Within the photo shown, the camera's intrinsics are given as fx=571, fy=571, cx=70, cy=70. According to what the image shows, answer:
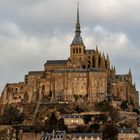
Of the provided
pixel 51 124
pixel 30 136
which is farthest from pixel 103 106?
pixel 30 136

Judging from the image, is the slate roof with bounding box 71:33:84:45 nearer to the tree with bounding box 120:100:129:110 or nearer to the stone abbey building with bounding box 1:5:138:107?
the stone abbey building with bounding box 1:5:138:107

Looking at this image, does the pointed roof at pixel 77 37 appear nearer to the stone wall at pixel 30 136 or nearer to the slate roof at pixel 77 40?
the slate roof at pixel 77 40

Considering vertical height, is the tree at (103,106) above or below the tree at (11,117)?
above

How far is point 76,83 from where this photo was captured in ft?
393

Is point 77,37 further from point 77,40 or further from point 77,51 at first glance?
point 77,51

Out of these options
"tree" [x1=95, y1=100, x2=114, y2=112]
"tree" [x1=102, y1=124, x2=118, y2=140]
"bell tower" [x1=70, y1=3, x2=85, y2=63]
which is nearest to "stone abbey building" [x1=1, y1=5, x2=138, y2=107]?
"bell tower" [x1=70, y1=3, x2=85, y2=63]

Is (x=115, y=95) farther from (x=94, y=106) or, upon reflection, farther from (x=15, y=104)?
(x=15, y=104)

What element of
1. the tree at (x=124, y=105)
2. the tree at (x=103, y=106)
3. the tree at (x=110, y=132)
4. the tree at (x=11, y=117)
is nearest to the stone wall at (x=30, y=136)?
the tree at (x=11, y=117)

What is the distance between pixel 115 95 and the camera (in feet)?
395

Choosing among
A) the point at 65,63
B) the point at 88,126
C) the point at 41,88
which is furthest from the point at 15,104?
the point at 88,126

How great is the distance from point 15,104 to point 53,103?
9.73 m

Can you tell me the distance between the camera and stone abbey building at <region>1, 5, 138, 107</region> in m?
119

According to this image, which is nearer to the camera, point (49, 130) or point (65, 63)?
point (49, 130)

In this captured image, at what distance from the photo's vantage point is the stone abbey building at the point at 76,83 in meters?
119
